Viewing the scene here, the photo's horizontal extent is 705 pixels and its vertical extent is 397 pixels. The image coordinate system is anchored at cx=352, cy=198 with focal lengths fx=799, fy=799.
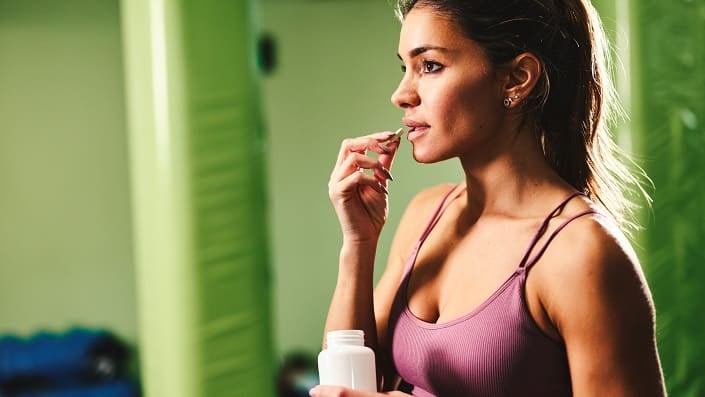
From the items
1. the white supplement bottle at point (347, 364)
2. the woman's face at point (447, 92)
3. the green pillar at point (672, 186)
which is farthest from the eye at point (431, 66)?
the green pillar at point (672, 186)

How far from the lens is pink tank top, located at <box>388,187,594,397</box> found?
1086 mm

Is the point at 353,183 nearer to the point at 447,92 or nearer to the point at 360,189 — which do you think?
the point at 360,189

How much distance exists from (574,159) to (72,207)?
3.46m

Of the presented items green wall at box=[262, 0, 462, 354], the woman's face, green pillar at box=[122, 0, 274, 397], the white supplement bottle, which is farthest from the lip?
green wall at box=[262, 0, 462, 354]

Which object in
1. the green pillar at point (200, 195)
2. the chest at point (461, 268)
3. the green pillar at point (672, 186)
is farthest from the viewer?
the green pillar at point (672, 186)

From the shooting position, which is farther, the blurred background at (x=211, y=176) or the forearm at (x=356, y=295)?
the blurred background at (x=211, y=176)

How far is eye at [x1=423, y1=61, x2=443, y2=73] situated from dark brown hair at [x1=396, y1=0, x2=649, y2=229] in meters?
0.06

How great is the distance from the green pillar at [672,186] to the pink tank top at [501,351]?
84cm

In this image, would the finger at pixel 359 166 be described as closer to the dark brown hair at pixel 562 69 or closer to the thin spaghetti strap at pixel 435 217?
the thin spaghetti strap at pixel 435 217

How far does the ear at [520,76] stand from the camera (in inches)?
47.0

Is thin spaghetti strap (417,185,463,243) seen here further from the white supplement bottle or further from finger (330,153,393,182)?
the white supplement bottle

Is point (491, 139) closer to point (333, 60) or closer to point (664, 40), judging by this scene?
point (664, 40)

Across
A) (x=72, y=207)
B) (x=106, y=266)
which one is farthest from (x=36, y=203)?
(x=106, y=266)

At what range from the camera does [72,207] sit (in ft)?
13.8
